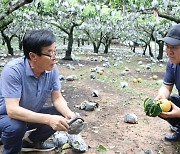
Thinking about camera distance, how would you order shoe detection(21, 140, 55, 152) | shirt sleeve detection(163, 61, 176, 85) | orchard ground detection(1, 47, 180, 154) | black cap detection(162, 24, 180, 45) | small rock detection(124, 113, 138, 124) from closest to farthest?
1. black cap detection(162, 24, 180, 45)
2. shoe detection(21, 140, 55, 152)
3. shirt sleeve detection(163, 61, 176, 85)
4. orchard ground detection(1, 47, 180, 154)
5. small rock detection(124, 113, 138, 124)

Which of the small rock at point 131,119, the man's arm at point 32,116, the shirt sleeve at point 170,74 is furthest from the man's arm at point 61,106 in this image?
the small rock at point 131,119

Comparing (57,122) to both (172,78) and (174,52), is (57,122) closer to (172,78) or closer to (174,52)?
(174,52)

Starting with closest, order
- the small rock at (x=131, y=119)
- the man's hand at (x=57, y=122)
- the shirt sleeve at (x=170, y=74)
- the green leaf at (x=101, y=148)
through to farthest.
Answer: the man's hand at (x=57, y=122) → the shirt sleeve at (x=170, y=74) → the green leaf at (x=101, y=148) → the small rock at (x=131, y=119)

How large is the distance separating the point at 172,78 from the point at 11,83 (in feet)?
6.28

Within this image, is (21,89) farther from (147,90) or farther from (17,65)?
(147,90)

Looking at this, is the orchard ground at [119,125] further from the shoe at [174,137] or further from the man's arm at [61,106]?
the man's arm at [61,106]

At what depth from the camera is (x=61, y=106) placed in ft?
10.3

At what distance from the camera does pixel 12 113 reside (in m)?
2.70

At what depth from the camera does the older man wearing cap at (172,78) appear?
10.1 feet

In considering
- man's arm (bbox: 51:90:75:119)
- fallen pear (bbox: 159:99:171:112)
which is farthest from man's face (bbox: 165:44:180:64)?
man's arm (bbox: 51:90:75:119)

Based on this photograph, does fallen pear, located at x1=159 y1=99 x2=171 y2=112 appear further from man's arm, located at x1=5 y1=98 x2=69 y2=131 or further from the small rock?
the small rock

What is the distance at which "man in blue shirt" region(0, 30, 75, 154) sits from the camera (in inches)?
106

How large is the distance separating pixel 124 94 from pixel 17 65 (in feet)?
15.4

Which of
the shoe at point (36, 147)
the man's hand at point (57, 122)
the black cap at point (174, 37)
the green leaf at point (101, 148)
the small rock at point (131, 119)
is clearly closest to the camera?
the man's hand at point (57, 122)
